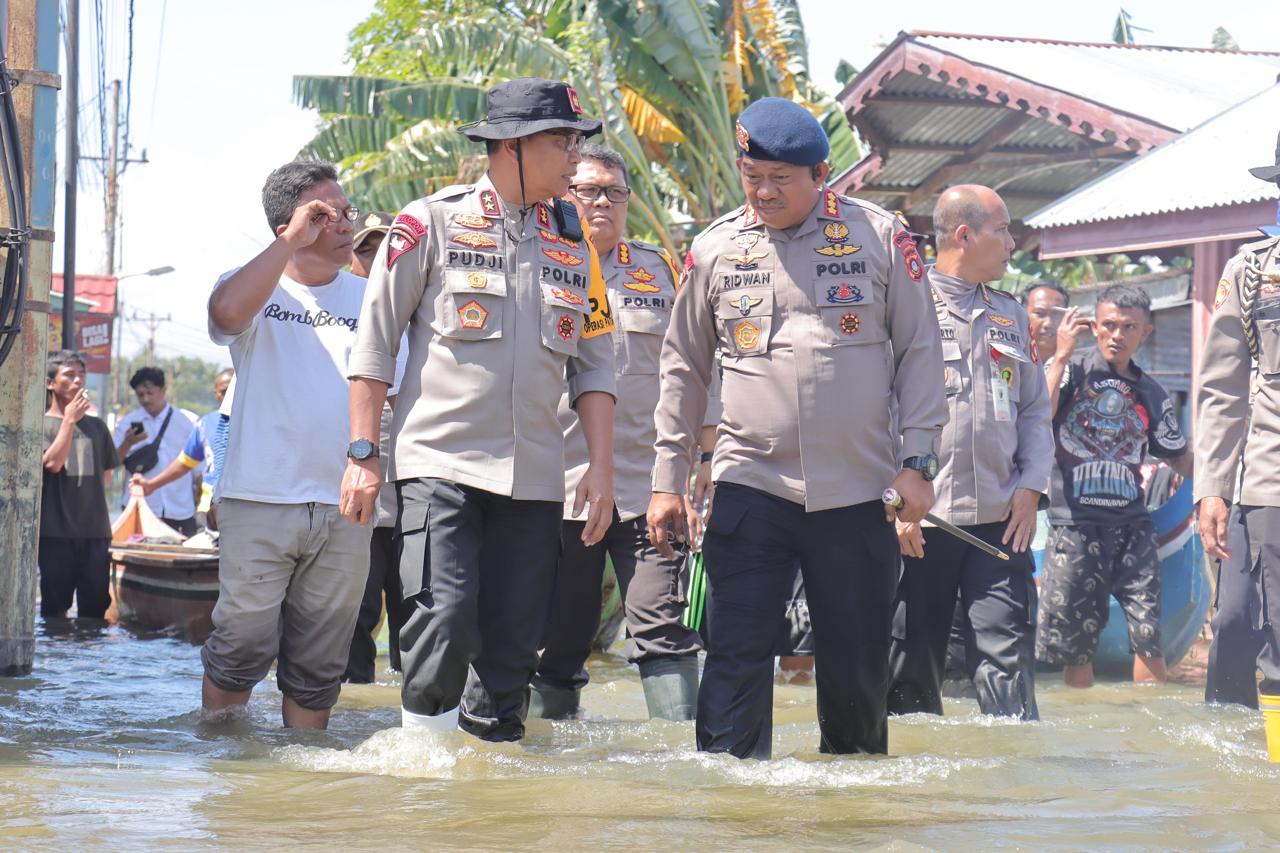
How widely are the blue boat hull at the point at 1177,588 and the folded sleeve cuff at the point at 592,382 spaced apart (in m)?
4.81

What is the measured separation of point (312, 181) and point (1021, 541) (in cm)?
294

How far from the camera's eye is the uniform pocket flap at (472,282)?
178 inches

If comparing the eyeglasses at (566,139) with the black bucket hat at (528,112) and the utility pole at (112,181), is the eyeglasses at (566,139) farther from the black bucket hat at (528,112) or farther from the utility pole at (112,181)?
the utility pole at (112,181)

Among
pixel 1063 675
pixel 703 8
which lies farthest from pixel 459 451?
pixel 703 8

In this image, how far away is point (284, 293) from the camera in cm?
526

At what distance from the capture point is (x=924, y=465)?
4488 millimetres

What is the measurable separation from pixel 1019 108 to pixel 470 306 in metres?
9.59

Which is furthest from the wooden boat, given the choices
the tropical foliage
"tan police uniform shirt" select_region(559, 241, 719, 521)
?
the tropical foliage

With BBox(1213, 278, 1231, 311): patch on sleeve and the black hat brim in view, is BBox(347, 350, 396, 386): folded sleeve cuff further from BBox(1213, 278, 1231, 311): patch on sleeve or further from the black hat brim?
BBox(1213, 278, 1231, 311): patch on sleeve

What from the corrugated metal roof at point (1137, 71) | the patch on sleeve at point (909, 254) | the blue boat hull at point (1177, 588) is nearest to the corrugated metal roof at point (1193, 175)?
the corrugated metal roof at point (1137, 71)

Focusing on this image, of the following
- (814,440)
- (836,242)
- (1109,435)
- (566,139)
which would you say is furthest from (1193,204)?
(566,139)

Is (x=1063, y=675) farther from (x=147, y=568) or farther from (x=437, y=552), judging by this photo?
(x=147, y=568)

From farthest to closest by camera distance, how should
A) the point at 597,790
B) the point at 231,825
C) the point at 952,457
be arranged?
the point at 952,457 < the point at 597,790 < the point at 231,825

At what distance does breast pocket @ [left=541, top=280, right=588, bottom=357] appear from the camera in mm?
4613
